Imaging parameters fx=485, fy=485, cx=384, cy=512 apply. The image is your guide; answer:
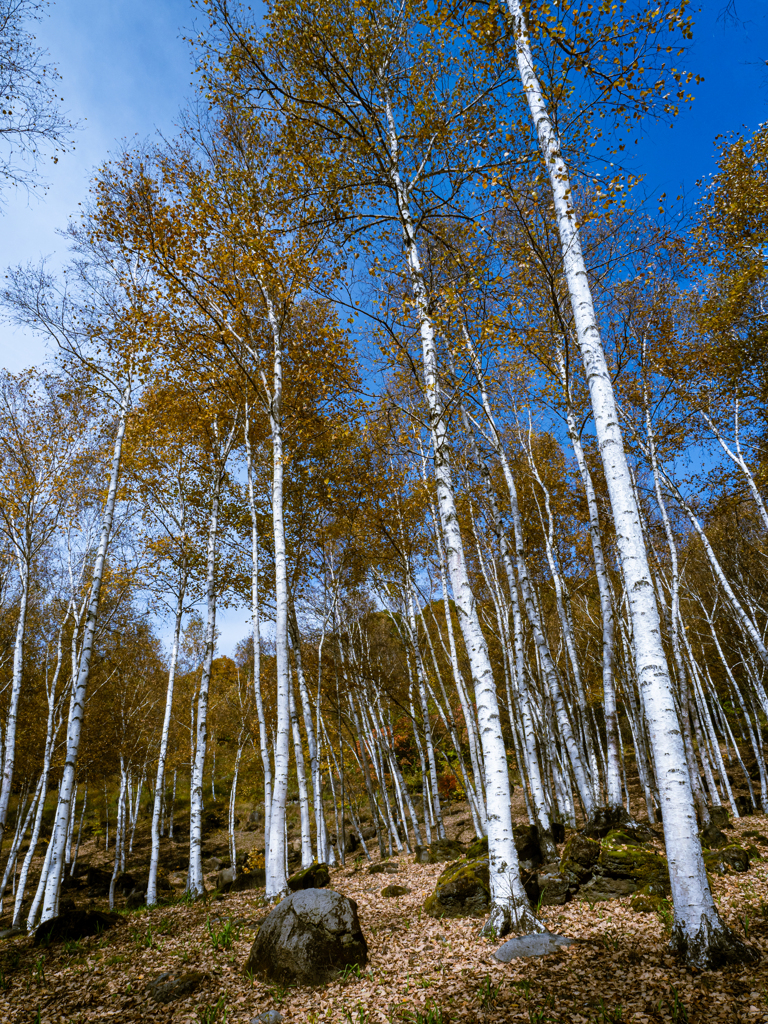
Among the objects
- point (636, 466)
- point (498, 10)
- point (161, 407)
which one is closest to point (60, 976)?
point (161, 407)

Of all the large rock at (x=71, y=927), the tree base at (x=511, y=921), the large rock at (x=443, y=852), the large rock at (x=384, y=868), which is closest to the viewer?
the tree base at (x=511, y=921)

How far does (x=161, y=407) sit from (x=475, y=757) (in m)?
11.5

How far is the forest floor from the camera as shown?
336 centimetres

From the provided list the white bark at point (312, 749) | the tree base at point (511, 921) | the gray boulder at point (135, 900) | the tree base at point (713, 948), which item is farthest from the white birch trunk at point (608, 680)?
the gray boulder at point (135, 900)

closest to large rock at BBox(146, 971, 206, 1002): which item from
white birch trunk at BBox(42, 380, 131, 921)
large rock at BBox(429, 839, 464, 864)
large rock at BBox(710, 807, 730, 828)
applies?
white birch trunk at BBox(42, 380, 131, 921)

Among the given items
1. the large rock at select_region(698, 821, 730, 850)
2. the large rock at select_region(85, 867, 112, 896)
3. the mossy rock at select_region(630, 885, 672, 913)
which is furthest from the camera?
the large rock at select_region(85, 867, 112, 896)

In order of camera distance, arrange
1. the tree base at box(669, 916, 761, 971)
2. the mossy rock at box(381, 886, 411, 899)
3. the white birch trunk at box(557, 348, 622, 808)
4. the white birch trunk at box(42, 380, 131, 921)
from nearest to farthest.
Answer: the tree base at box(669, 916, 761, 971), the white birch trunk at box(42, 380, 131, 921), the mossy rock at box(381, 886, 411, 899), the white birch trunk at box(557, 348, 622, 808)

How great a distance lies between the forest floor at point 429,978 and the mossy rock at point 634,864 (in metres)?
0.50

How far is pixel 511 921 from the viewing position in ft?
16.3

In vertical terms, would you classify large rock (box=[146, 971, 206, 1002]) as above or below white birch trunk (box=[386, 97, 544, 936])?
below

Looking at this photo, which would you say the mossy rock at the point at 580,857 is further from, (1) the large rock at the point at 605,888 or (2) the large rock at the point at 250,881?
(2) the large rock at the point at 250,881

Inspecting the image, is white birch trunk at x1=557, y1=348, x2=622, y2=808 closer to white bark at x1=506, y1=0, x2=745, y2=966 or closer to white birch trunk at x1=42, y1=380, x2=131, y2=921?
white bark at x1=506, y1=0, x2=745, y2=966

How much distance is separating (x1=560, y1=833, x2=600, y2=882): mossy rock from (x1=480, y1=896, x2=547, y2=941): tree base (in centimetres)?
183

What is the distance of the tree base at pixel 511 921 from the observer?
489 cm
